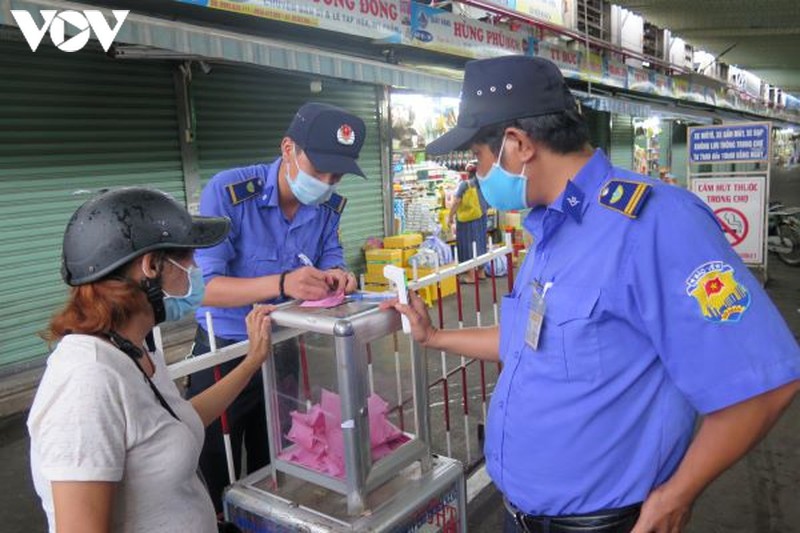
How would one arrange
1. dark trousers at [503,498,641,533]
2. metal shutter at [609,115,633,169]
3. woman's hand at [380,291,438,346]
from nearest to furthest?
dark trousers at [503,498,641,533]
woman's hand at [380,291,438,346]
metal shutter at [609,115,633,169]

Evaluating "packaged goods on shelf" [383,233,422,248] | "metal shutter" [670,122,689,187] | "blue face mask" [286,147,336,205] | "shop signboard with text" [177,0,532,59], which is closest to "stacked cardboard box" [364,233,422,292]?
"packaged goods on shelf" [383,233,422,248]

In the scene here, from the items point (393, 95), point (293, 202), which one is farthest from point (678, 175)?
point (293, 202)

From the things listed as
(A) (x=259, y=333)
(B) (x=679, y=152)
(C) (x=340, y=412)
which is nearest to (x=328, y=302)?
(A) (x=259, y=333)

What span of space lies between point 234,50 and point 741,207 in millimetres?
6836

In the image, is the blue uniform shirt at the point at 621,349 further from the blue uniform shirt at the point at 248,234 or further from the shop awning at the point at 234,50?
the shop awning at the point at 234,50

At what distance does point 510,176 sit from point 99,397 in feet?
3.27

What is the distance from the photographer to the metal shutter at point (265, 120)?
632cm

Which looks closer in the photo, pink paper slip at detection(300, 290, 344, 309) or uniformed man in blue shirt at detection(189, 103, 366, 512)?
pink paper slip at detection(300, 290, 344, 309)

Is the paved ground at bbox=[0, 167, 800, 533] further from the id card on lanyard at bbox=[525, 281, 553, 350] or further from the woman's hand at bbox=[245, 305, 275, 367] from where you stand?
the id card on lanyard at bbox=[525, 281, 553, 350]

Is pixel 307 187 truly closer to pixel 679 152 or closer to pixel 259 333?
pixel 259 333

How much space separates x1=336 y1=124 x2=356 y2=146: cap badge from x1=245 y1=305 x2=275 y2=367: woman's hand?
0.68m

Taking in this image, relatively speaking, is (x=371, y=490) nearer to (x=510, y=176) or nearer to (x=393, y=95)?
(x=510, y=176)

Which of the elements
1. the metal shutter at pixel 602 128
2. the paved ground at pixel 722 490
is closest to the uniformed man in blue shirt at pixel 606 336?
the paved ground at pixel 722 490

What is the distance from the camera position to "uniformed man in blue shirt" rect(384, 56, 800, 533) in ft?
3.76
